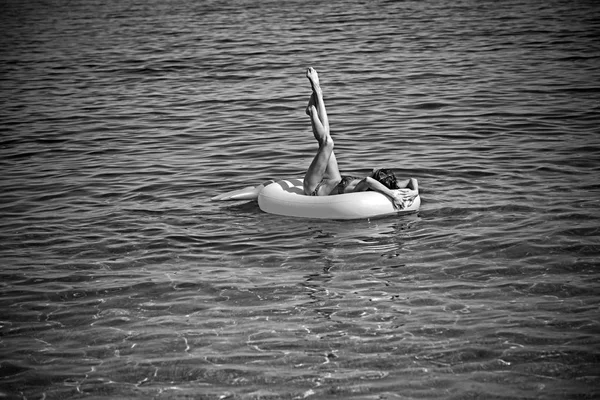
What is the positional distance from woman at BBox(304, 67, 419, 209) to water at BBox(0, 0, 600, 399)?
40 cm

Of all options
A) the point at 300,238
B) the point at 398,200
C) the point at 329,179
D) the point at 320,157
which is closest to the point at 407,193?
the point at 398,200

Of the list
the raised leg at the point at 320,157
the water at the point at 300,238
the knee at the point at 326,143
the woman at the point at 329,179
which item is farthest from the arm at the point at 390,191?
the knee at the point at 326,143

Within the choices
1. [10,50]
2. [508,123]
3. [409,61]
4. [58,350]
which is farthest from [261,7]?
[58,350]

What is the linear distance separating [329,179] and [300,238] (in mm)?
1088

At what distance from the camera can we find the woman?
33.5ft

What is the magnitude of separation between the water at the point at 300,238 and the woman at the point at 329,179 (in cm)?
→ 40

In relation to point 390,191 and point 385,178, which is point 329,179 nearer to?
point 385,178

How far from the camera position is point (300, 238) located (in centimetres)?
989

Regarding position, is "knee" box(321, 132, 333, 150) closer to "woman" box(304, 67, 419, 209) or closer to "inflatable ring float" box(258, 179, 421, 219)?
"woman" box(304, 67, 419, 209)

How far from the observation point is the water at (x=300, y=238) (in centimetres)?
678

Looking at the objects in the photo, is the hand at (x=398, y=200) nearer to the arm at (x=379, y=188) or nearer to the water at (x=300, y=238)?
the arm at (x=379, y=188)

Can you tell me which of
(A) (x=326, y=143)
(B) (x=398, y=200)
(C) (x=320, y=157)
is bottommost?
(B) (x=398, y=200)

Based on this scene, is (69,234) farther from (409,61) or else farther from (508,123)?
(409,61)

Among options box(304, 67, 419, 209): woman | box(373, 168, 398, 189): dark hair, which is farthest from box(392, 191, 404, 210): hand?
box(373, 168, 398, 189): dark hair
